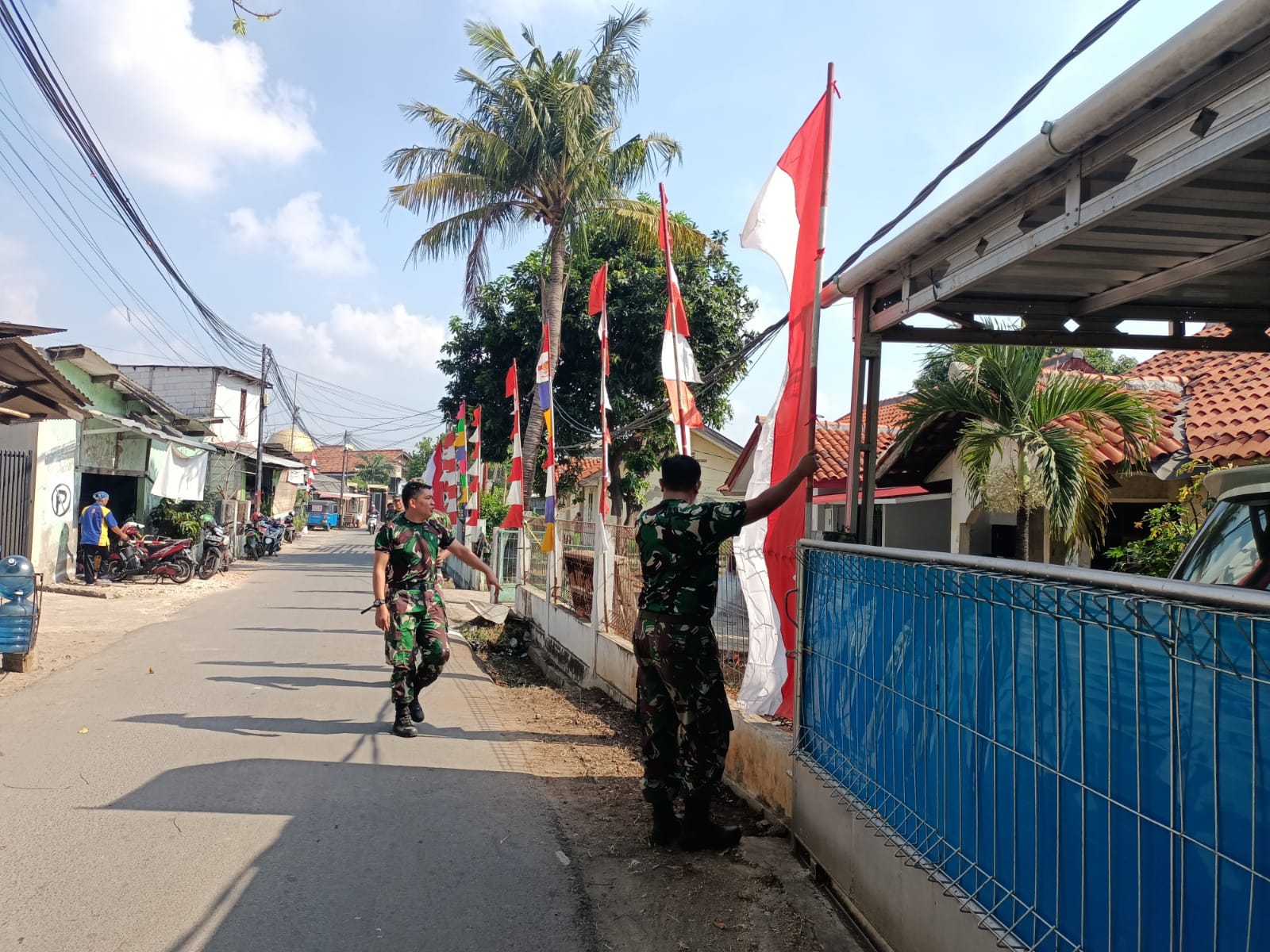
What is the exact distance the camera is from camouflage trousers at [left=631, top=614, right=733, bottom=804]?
4.14 m

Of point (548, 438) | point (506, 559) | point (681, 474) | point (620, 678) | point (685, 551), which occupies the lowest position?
point (620, 678)

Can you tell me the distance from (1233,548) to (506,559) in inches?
539

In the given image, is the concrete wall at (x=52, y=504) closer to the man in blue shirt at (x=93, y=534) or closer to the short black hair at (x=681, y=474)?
the man in blue shirt at (x=93, y=534)

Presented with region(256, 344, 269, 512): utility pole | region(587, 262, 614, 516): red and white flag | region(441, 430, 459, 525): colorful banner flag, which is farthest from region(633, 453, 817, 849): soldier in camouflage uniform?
region(256, 344, 269, 512): utility pole

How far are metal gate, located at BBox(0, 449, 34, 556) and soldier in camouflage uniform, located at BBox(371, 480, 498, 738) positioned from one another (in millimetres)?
11937

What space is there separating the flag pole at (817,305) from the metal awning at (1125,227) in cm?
20

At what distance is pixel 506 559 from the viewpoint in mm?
16500

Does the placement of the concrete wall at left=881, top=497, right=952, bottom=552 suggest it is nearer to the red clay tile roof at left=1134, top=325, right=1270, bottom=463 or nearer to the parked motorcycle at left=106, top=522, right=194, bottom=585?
the red clay tile roof at left=1134, top=325, right=1270, bottom=463

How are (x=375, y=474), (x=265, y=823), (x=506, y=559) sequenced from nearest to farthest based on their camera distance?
(x=265, y=823) → (x=506, y=559) → (x=375, y=474)

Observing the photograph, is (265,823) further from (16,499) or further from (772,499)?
(16,499)

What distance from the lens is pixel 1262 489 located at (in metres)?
3.64

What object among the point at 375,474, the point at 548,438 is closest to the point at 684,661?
the point at 548,438

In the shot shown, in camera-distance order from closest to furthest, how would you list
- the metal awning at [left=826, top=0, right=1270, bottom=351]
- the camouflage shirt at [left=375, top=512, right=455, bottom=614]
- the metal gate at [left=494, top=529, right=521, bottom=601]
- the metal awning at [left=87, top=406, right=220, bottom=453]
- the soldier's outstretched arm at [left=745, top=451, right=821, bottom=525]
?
the metal awning at [left=826, top=0, right=1270, bottom=351] → the soldier's outstretched arm at [left=745, top=451, right=821, bottom=525] → the camouflage shirt at [left=375, top=512, right=455, bottom=614] → the metal gate at [left=494, top=529, right=521, bottom=601] → the metal awning at [left=87, top=406, right=220, bottom=453]

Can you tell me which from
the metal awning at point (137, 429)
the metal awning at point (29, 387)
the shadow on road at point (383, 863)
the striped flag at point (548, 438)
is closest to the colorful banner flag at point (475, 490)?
the striped flag at point (548, 438)
